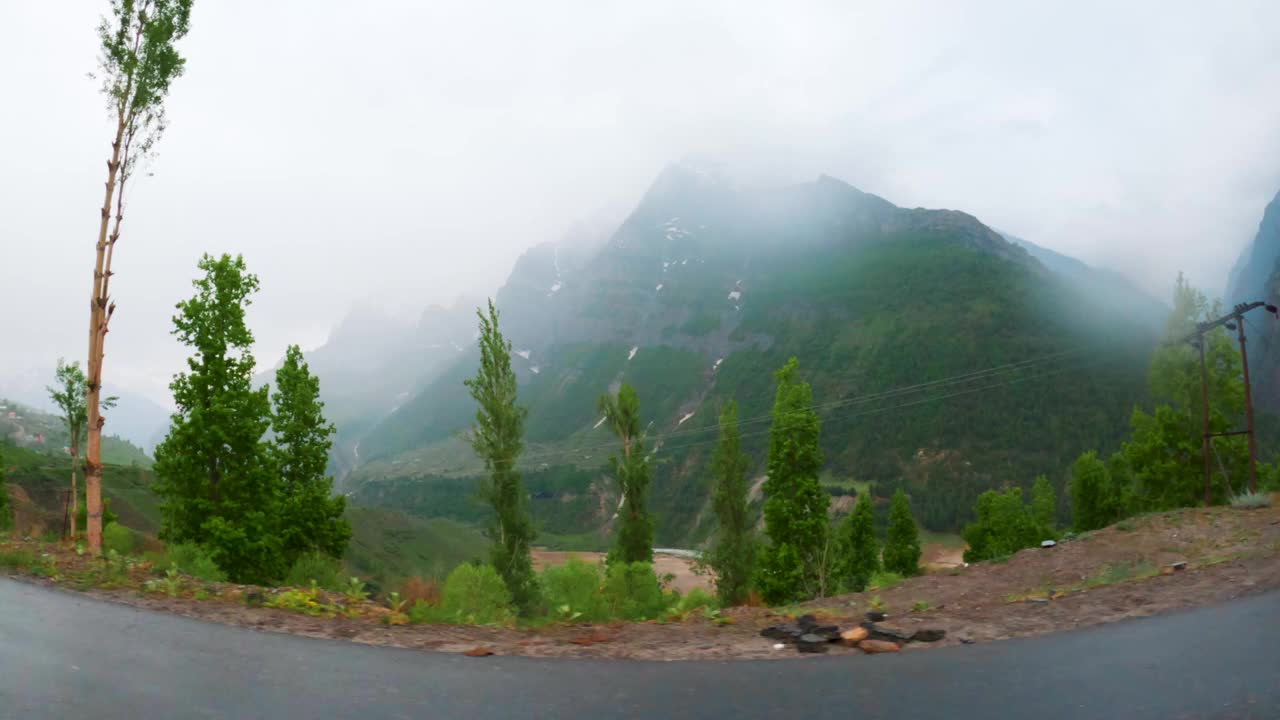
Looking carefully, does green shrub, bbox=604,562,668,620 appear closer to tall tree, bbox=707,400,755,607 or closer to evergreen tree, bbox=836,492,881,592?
tall tree, bbox=707,400,755,607

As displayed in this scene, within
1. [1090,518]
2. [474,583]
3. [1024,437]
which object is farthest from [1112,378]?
[474,583]

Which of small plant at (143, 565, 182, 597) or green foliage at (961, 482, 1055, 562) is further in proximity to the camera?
green foliage at (961, 482, 1055, 562)

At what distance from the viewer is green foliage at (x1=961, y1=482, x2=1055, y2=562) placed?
65.3m

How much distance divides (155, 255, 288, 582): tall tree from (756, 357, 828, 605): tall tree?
2129cm

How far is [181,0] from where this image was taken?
19359 millimetres

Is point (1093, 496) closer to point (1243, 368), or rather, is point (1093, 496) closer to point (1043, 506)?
point (1043, 506)

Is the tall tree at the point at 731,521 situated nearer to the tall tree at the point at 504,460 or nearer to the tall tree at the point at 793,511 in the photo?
the tall tree at the point at 793,511

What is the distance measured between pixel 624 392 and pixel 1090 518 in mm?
45417

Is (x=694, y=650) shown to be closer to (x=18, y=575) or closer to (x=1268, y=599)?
(x=1268, y=599)

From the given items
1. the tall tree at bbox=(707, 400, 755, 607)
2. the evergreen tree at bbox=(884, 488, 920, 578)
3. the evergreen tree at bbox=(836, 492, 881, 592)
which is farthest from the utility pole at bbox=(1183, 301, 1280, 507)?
the evergreen tree at bbox=(884, 488, 920, 578)

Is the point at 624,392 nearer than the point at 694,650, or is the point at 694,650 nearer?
the point at 694,650

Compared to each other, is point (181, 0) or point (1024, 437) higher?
point (181, 0)

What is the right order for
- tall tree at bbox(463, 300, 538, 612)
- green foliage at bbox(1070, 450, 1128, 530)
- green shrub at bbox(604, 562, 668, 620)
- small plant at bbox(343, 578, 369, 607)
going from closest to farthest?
small plant at bbox(343, 578, 369, 607) < green shrub at bbox(604, 562, 668, 620) < tall tree at bbox(463, 300, 538, 612) < green foliage at bbox(1070, 450, 1128, 530)

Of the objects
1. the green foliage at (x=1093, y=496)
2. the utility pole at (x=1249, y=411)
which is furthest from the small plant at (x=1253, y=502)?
the green foliage at (x=1093, y=496)
